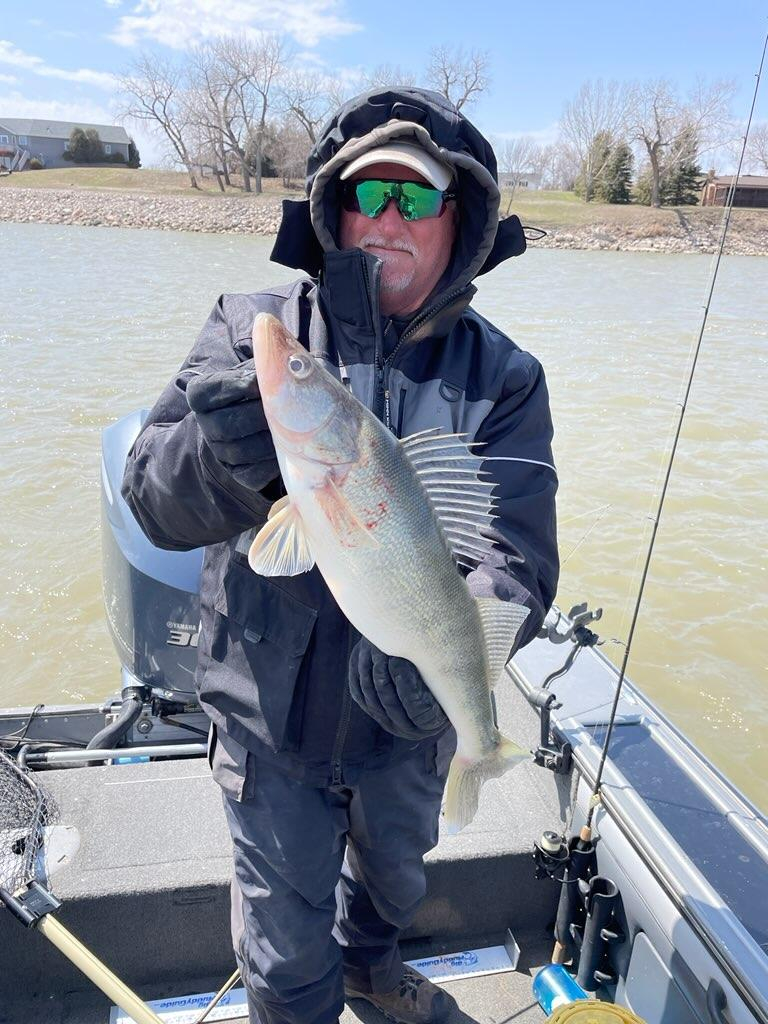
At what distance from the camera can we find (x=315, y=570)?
2158mm

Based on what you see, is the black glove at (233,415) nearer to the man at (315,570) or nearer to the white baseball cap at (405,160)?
the man at (315,570)

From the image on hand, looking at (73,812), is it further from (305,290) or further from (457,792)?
(305,290)

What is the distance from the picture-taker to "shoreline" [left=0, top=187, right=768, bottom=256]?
3912cm

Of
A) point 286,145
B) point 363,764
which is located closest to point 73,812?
point 363,764

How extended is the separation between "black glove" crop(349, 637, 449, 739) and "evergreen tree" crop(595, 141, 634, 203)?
2208 inches

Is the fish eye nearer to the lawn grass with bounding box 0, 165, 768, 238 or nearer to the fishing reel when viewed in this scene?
the fishing reel

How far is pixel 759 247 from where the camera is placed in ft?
130

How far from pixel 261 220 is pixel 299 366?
139 ft

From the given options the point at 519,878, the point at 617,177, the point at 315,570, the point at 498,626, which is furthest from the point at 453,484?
the point at 617,177

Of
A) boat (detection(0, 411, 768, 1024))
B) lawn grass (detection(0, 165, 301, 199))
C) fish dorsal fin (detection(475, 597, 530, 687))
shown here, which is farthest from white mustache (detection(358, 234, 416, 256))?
→ lawn grass (detection(0, 165, 301, 199))

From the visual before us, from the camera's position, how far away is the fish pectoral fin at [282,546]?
178 centimetres

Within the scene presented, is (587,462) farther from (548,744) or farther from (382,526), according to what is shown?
(382,526)

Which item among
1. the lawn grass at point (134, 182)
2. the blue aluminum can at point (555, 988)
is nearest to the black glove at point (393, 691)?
the blue aluminum can at point (555, 988)

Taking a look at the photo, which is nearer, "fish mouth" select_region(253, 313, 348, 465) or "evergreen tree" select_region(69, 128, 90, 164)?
"fish mouth" select_region(253, 313, 348, 465)
